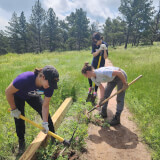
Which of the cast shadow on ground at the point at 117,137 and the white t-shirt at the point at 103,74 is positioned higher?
the white t-shirt at the point at 103,74

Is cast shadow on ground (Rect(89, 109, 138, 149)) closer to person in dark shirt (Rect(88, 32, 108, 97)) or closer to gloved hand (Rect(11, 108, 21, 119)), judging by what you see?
person in dark shirt (Rect(88, 32, 108, 97))

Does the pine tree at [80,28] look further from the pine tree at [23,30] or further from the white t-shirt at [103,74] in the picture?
the white t-shirt at [103,74]

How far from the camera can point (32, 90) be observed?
2117mm

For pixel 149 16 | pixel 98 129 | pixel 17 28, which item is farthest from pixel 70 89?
pixel 17 28

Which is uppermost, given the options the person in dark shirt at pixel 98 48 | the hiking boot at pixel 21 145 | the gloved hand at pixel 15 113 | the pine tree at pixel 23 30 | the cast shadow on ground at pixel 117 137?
the pine tree at pixel 23 30

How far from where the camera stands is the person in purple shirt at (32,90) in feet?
5.84

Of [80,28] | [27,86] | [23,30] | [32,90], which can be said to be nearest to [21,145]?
[32,90]

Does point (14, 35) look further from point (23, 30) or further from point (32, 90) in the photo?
point (32, 90)

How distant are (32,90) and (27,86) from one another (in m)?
0.17

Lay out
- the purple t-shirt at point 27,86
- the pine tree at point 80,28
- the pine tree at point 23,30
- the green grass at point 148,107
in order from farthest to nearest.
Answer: the pine tree at point 80,28
the pine tree at point 23,30
the green grass at point 148,107
the purple t-shirt at point 27,86

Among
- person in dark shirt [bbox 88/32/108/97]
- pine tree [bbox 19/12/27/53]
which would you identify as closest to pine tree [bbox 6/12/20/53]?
pine tree [bbox 19/12/27/53]

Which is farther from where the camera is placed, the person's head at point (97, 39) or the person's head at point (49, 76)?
the person's head at point (97, 39)

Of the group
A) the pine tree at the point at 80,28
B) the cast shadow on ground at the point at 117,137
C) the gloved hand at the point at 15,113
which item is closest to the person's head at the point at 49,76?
the gloved hand at the point at 15,113

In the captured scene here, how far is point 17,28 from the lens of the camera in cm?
3372
